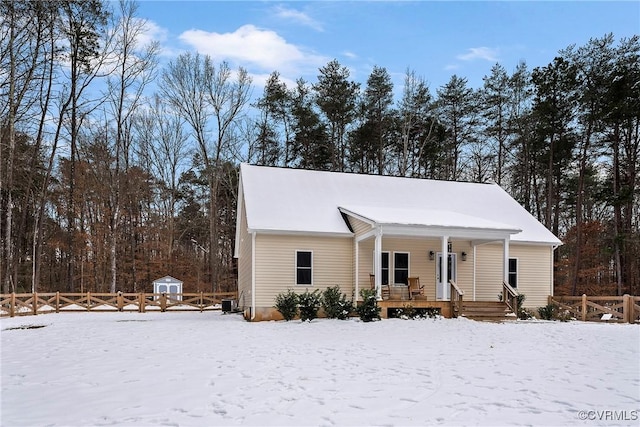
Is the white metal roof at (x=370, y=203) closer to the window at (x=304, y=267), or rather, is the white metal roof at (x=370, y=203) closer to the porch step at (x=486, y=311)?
the window at (x=304, y=267)

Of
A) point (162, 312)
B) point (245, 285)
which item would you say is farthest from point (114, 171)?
point (245, 285)

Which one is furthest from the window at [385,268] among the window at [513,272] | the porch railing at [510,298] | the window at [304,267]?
the window at [513,272]

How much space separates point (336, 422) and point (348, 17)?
568 inches

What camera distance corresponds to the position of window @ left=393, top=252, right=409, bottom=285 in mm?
17328

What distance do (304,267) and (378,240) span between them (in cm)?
280

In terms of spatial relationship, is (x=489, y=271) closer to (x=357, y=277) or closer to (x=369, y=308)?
(x=357, y=277)

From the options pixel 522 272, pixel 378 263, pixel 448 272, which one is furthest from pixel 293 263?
pixel 522 272

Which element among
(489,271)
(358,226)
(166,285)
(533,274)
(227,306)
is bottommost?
(227,306)

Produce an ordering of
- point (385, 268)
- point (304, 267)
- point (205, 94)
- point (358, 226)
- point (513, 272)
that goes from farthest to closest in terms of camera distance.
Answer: point (205, 94), point (513, 272), point (385, 268), point (358, 226), point (304, 267)

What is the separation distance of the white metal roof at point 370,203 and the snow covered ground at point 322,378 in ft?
15.3

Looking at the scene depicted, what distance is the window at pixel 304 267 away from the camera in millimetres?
16375

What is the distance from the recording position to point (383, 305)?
1537 cm

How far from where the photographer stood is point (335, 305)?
50.0ft

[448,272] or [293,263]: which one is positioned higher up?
[293,263]
